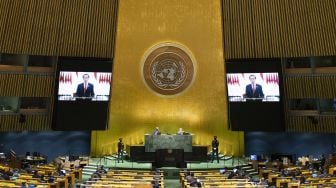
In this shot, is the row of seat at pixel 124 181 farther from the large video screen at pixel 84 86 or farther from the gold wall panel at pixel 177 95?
the gold wall panel at pixel 177 95

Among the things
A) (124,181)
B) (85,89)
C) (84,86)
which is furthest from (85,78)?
(124,181)

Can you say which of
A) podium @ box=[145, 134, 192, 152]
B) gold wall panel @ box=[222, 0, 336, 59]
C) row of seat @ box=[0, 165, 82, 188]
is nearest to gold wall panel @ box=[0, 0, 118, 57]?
podium @ box=[145, 134, 192, 152]

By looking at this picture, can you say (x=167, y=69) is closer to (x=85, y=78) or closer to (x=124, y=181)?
(x=85, y=78)

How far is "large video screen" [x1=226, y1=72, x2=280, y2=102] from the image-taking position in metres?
18.6

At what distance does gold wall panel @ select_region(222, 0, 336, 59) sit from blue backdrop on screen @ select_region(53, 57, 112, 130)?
22.6 feet

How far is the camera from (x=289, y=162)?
1852 centimetres

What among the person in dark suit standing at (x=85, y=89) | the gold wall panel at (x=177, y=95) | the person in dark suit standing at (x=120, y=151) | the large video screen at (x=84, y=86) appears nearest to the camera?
the large video screen at (x=84, y=86)

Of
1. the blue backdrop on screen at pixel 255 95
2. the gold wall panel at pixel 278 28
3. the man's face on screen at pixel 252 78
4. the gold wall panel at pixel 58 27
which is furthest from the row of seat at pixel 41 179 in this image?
the gold wall panel at pixel 278 28

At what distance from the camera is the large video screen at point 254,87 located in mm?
18562

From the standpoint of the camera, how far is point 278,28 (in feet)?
61.9

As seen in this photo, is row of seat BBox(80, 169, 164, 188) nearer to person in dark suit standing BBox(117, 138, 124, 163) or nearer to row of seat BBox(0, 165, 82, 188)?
row of seat BBox(0, 165, 82, 188)

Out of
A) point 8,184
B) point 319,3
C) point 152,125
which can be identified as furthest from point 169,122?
point 8,184

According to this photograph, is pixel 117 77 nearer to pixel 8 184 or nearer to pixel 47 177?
pixel 47 177

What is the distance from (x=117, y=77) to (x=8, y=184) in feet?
37.0
